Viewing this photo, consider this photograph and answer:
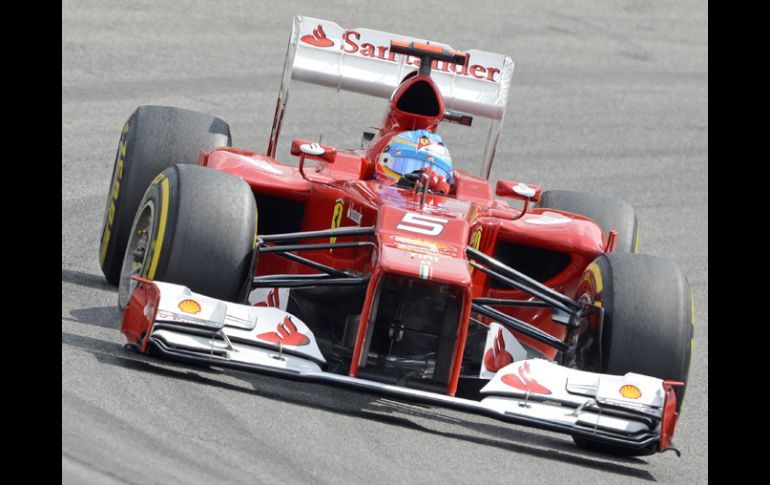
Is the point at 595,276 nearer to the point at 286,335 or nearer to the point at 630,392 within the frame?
the point at 630,392

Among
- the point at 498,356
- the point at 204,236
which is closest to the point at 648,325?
the point at 498,356

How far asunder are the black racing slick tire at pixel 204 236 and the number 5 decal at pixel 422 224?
89cm

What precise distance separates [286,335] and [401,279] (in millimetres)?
719

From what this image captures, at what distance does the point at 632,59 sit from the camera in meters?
21.4

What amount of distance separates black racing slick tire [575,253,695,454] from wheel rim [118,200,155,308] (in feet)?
9.05

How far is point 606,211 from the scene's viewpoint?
12.0 metres

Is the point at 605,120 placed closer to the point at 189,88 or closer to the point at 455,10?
the point at 455,10

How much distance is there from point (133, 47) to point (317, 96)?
2.14m

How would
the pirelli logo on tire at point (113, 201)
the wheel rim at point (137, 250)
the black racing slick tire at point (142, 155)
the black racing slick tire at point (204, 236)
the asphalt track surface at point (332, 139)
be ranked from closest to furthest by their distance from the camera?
the asphalt track surface at point (332, 139) → the black racing slick tire at point (204, 236) → the wheel rim at point (137, 250) → the black racing slick tire at point (142, 155) → the pirelli logo on tire at point (113, 201)

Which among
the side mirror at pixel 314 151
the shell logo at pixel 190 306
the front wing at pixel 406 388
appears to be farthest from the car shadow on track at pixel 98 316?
the side mirror at pixel 314 151

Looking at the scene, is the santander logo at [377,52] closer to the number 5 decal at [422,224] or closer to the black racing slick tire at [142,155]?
the black racing slick tire at [142,155]

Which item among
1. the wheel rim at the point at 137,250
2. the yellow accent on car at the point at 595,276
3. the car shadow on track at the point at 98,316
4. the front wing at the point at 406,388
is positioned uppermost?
the yellow accent on car at the point at 595,276

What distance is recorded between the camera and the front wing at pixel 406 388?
8688 mm

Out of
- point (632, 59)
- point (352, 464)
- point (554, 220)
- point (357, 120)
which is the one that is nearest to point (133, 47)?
point (357, 120)
